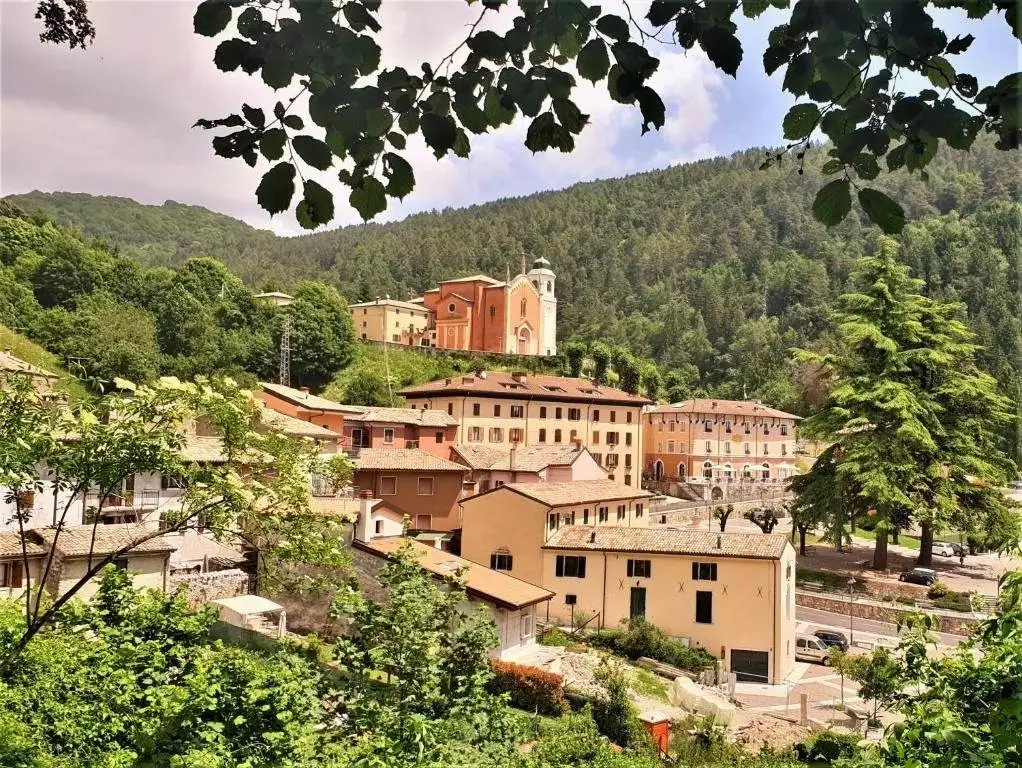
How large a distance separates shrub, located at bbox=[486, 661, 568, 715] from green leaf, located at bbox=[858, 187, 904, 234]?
15.3 metres

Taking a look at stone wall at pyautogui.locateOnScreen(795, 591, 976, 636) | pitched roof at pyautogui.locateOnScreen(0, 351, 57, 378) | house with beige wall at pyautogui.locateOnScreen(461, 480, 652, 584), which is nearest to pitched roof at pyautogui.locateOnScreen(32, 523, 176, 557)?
pitched roof at pyautogui.locateOnScreen(0, 351, 57, 378)

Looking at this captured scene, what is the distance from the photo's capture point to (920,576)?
28500 mm

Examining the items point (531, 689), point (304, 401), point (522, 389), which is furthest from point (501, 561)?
point (522, 389)

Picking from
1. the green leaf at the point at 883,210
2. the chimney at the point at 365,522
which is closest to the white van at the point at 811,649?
the chimney at the point at 365,522

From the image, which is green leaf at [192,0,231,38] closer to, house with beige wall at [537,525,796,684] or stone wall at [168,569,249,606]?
stone wall at [168,569,249,606]

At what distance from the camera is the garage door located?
2217 centimetres

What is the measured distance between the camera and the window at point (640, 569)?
2380 centimetres

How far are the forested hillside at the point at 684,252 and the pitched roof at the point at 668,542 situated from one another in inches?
1513

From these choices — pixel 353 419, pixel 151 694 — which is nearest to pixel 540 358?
pixel 353 419

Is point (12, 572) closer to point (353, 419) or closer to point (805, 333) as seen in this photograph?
point (353, 419)

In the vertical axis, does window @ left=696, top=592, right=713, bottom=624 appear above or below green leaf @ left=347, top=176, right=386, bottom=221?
below

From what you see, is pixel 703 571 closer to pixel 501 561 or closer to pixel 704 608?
pixel 704 608

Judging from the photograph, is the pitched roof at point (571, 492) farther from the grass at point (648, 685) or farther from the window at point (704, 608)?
the grass at point (648, 685)

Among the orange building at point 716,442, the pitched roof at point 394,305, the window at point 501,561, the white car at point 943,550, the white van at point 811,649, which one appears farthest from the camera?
the pitched roof at point 394,305
